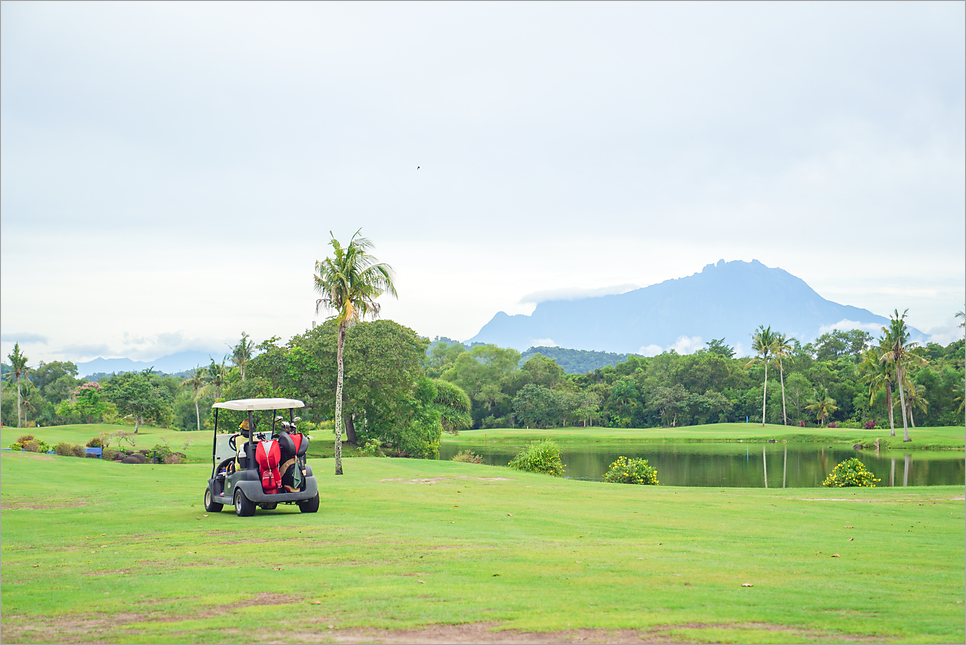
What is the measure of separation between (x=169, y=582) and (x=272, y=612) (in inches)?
87.2

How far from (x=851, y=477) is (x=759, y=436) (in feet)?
189

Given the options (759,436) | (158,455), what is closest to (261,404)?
(158,455)

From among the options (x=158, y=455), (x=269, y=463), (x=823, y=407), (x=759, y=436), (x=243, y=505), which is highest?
(x=269, y=463)

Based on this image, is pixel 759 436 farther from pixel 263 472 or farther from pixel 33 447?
pixel 263 472

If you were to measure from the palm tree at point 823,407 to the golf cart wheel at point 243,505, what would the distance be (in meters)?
95.2

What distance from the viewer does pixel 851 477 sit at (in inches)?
1137

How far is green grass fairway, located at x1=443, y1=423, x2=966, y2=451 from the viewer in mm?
65562

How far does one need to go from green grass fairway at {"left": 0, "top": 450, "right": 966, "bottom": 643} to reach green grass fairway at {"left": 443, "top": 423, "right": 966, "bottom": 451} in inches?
2096

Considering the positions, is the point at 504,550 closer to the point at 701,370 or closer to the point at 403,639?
the point at 403,639

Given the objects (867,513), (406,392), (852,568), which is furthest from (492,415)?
(852,568)

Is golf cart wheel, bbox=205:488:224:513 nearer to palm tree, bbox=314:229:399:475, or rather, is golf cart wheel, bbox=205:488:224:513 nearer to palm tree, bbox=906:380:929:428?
palm tree, bbox=314:229:399:475

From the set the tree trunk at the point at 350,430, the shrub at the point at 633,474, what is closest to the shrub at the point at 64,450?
the tree trunk at the point at 350,430

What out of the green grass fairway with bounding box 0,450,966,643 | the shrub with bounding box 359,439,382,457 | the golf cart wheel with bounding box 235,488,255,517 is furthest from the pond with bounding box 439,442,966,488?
the golf cart wheel with bounding box 235,488,255,517

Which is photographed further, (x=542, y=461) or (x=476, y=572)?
(x=542, y=461)
